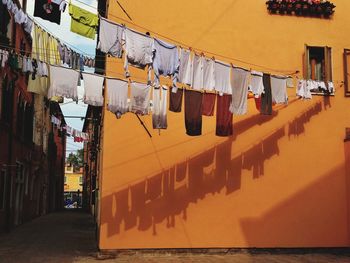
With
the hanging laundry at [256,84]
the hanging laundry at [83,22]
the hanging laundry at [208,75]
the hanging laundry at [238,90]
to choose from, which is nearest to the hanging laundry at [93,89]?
the hanging laundry at [83,22]

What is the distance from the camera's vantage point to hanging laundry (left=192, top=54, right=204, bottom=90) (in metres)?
11.6

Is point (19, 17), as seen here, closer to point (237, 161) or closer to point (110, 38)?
point (110, 38)

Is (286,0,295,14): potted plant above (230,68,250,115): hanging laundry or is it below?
above

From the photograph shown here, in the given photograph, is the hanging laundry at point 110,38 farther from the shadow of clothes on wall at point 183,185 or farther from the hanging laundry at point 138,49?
the shadow of clothes on wall at point 183,185

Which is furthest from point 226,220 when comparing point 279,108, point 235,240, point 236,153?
point 279,108

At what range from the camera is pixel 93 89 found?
1086 centimetres

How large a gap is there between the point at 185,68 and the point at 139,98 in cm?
131

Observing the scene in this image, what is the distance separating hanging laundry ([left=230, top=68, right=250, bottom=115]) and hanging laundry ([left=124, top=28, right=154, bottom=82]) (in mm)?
2489

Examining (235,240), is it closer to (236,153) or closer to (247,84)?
(236,153)

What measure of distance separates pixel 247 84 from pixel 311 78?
11.0ft

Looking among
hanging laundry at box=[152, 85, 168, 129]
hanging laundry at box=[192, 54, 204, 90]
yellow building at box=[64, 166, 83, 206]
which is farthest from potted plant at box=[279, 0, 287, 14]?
yellow building at box=[64, 166, 83, 206]

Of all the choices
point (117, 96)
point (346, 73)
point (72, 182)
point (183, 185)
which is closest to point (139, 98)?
point (117, 96)

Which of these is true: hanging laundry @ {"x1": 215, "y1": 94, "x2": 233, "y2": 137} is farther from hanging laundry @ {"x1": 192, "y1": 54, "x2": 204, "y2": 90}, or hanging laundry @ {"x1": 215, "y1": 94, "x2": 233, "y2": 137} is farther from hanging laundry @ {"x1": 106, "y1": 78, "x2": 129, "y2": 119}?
hanging laundry @ {"x1": 106, "y1": 78, "x2": 129, "y2": 119}

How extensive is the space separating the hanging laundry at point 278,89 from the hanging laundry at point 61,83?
5421 millimetres
